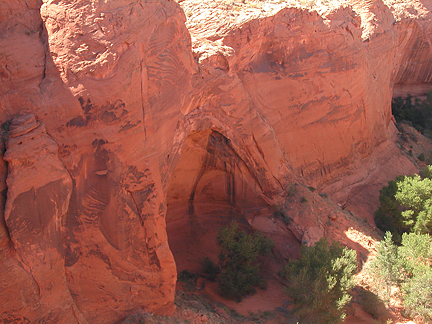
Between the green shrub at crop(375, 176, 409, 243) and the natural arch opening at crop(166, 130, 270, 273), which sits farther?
the green shrub at crop(375, 176, 409, 243)

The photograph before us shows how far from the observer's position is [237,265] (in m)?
13.3

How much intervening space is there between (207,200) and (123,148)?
6667mm

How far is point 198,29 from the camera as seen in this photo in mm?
13547

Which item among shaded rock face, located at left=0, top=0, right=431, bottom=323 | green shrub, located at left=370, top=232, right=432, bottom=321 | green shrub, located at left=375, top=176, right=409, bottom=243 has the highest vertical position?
shaded rock face, located at left=0, top=0, right=431, bottom=323

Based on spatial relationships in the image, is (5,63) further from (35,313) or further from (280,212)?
(280,212)

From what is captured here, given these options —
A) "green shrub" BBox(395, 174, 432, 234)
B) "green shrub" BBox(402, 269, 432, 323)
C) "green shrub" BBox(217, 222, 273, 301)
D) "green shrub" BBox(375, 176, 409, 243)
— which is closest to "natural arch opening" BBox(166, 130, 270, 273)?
"green shrub" BBox(217, 222, 273, 301)

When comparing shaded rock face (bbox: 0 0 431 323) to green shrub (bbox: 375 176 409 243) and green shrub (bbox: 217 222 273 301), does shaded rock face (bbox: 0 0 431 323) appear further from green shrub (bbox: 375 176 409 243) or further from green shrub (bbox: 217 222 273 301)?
green shrub (bbox: 375 176 409 243)

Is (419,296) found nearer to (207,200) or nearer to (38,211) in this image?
(207,200)

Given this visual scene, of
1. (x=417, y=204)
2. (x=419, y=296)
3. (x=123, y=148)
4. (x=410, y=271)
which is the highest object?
(x=123, y=148)

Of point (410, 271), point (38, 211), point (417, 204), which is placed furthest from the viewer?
point (417, 204)

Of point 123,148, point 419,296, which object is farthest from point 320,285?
point 123,148

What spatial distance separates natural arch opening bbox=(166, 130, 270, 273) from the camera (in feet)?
46.1

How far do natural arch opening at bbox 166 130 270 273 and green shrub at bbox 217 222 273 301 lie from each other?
124 centimetres

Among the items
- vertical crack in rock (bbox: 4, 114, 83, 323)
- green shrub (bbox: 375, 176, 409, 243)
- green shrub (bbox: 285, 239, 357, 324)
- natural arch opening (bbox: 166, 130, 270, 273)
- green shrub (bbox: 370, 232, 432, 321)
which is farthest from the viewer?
green shrub (bbox: 375, 176, 409, 243)
